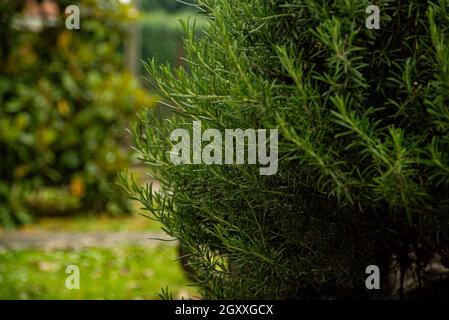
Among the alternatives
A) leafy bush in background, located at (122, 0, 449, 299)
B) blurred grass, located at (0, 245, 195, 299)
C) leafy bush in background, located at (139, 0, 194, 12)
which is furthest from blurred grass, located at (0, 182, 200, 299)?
leafy bush in background, located at (139, 0, 194, 12)

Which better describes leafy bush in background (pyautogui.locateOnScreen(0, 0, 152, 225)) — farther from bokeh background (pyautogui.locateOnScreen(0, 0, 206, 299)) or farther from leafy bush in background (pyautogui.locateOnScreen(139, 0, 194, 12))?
leafy bush in background (pyautogui.locateOnScreen(139, 0, 194, 12))

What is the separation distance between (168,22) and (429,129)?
17269mm

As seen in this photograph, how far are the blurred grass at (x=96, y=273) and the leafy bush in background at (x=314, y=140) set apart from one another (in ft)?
8.18

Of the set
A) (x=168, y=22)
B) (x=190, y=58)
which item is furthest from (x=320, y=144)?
(x=168, y=22)

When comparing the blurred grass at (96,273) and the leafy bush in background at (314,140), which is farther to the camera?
the blurred grass at (96,273)

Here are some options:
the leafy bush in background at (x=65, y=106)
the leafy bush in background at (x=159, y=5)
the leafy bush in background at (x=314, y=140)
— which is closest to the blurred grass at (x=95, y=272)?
the leafy bush in background at (x=65, y=106)

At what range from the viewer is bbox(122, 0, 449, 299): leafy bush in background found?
2.15 metres

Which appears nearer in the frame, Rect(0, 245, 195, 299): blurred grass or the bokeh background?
Rect(0, 245, 195, 299): blurred grass

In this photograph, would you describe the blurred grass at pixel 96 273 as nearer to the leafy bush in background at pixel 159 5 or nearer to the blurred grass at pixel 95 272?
the blurred grass at pixel 95 272

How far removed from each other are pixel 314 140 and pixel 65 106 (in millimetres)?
6579

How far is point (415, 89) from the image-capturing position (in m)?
2.26

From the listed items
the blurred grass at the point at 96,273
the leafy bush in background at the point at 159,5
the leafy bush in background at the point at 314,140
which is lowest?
the blurred grass at the point at 96,273

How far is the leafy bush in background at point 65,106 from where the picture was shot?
8.13m

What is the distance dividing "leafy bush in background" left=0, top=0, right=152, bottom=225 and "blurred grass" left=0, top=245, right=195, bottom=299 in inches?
54.9
